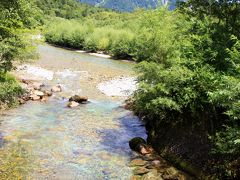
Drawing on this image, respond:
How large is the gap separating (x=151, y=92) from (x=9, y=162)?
8747mm

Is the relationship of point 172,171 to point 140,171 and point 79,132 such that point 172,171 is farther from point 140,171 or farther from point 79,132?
point 79,132

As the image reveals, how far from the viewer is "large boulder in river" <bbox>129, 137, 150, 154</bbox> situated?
20.0 meters

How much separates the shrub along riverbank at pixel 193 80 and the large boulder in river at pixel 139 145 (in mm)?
722

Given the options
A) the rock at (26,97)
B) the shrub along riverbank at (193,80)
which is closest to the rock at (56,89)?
the rock at (26,97)

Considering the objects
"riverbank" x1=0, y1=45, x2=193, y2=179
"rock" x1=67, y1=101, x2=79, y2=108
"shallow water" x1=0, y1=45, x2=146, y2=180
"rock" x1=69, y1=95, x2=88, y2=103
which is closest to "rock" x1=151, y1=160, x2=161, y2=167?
"riverbank" x1=0, y1=45, x2=193, y2=179

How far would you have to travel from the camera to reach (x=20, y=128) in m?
23.0

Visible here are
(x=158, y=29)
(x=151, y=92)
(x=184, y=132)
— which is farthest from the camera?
(x=158, y=29)

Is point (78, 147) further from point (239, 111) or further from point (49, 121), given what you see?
point (239, 111)

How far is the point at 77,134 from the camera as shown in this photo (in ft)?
75.3

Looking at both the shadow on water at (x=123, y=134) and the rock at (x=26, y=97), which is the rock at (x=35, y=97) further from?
the shadow on water at (x=123, y=134)

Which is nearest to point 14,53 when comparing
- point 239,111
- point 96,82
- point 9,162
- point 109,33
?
point 9,162

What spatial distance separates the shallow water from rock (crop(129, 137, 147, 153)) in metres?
0.41

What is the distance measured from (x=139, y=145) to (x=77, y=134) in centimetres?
476

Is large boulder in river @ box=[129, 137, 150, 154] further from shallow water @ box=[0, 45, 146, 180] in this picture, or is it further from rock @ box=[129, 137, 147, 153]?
shallow water @ box=[0, 45, 146, 180]
